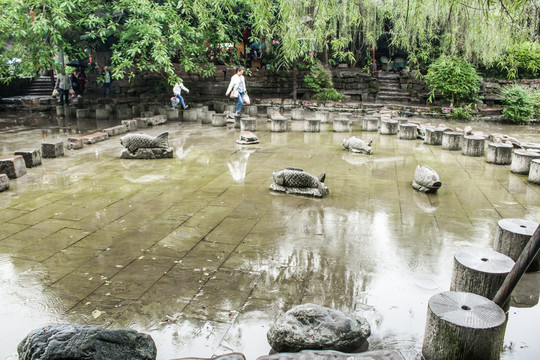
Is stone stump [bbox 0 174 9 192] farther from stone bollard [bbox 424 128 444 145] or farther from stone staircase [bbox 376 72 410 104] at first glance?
stone staircase [bbox 376 72 410 104]

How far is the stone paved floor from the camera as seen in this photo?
11.0 ft

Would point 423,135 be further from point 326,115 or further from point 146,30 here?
point 146,30

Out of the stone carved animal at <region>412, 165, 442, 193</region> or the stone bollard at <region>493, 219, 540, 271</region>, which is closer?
the stone bollard at <region>493, 219, 540, 271</region>

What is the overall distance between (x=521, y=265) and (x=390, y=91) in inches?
627

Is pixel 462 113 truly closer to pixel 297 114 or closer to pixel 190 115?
pixel 297 114

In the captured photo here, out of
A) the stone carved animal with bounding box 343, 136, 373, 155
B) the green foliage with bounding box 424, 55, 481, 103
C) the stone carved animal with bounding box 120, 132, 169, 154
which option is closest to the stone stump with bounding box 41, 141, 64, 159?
the stone carved animal with bounding box 120, 132, 169, 154

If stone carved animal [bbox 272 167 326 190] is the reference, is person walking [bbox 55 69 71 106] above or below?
above

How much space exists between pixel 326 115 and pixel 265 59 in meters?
6.00

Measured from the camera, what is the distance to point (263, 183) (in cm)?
698

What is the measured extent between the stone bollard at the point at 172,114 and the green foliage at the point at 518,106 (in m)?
10.9

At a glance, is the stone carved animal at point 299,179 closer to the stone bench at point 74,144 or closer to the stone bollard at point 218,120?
the stone bench at point 74,144

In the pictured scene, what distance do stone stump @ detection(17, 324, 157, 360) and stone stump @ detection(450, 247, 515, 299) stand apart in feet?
8.24

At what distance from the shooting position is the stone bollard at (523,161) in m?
7.64

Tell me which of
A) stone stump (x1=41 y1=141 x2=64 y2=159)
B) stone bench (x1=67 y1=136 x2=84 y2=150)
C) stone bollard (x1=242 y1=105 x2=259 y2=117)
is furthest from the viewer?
stone bollard (x1=242 y1=105 x2=259 y2=117)
